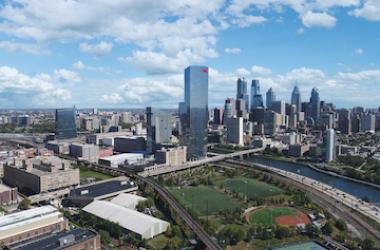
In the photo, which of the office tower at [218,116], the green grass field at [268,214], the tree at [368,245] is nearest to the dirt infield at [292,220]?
the green grass field at [268,214]

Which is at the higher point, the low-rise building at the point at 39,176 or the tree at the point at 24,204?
the low-rise building at the point at 39,176

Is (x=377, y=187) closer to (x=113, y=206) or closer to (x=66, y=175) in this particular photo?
(x=113, y=206)

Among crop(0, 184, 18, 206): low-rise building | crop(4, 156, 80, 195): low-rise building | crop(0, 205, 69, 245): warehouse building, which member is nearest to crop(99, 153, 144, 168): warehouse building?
crop(4, 156, 80, 195): low-rise building

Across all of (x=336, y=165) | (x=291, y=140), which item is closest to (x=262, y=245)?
(x=336, y=165)

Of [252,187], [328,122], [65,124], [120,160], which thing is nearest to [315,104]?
[328,122]

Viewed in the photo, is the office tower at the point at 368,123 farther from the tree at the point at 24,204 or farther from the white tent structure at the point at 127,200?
the tree at the point at 24,204

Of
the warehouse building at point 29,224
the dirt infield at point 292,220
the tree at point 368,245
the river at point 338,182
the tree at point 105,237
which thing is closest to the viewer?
the tree at point 368,245

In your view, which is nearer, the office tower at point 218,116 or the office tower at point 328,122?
the office tower at point 328,122
